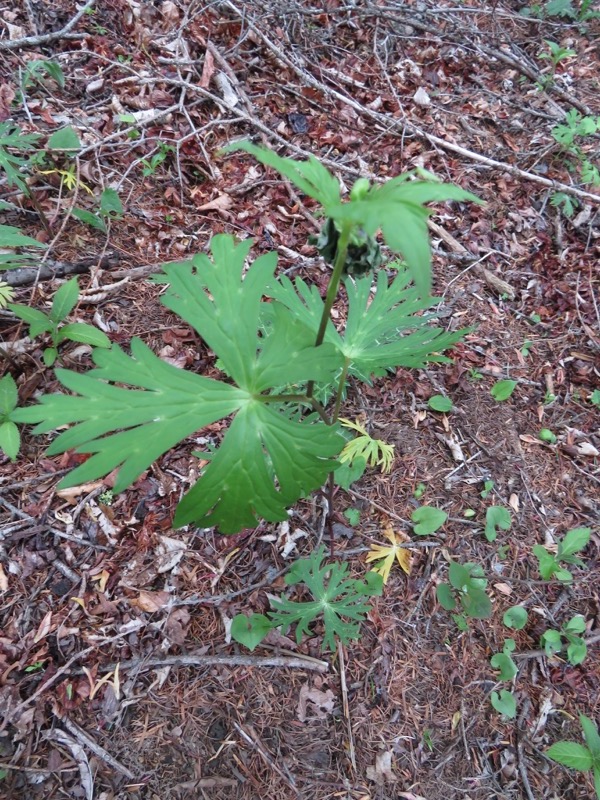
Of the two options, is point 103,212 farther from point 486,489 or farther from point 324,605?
point 486,489

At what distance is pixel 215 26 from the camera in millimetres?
3572

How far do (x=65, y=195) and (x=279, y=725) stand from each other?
282cm

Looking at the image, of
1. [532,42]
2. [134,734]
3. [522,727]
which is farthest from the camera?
[532,42]

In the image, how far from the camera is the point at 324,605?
75.4 inches

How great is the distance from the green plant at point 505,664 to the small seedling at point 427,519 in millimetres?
546

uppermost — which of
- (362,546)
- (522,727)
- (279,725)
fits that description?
(362,546)

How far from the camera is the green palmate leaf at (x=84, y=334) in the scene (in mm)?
2268

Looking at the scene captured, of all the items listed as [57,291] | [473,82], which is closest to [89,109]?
[57,291]

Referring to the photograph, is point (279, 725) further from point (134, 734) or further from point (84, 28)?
point (84, 28)

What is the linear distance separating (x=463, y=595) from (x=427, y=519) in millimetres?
350

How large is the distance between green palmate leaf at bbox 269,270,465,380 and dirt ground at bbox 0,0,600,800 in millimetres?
665

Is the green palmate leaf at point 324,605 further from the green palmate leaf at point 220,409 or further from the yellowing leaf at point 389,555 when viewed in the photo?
the green palmate leaf at point 220,409

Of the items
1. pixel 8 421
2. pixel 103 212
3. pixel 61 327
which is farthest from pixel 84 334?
pixel 103 212

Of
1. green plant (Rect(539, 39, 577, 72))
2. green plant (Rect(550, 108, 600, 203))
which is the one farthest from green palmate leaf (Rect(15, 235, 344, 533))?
green plant (Rect(539, 39, 577, 72))
